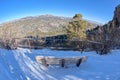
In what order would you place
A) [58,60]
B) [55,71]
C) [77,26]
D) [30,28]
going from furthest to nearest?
[30,28], [77,26], [58,60], [55,71]

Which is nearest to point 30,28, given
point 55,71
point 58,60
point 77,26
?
point 77,26

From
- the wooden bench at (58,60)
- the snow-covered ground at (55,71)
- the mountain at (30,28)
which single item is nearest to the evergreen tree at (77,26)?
the mountain at (30,28)

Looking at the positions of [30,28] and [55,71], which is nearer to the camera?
[55,71]

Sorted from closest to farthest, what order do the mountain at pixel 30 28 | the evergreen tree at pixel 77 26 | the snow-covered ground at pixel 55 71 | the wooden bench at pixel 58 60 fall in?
the snow-covered ground at pixel 55 71, the wooden bench at pixel 58 60, the mountain at pixel 30 28, the evergreen tree at pixel 77 26

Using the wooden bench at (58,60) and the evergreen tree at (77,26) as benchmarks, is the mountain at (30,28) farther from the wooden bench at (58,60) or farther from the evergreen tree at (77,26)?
the wooden bench at (58,60)

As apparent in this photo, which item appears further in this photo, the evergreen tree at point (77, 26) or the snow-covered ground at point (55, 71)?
the evergreen tree at point (77, 26)

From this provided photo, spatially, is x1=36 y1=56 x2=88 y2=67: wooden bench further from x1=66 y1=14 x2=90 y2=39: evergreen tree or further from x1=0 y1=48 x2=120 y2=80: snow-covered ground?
x1=66 y1=14 x2=90 y2=39: evergreen tree

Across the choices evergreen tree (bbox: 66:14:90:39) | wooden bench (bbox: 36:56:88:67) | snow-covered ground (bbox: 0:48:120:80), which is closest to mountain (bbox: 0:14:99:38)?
evergreen tree (bbox: 66:14:90:39)

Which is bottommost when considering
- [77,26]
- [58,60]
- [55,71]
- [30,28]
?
Answer: [55,71]

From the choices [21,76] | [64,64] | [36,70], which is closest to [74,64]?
[64,64]

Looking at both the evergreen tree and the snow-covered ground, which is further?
the evergreen tree

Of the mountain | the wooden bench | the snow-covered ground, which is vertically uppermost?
the mountain

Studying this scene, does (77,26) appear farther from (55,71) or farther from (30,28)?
(55,71)

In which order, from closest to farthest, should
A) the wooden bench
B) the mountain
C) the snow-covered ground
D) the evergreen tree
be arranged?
the snow-covered ground < the wooden bench < the mountain < the evergreen tree
